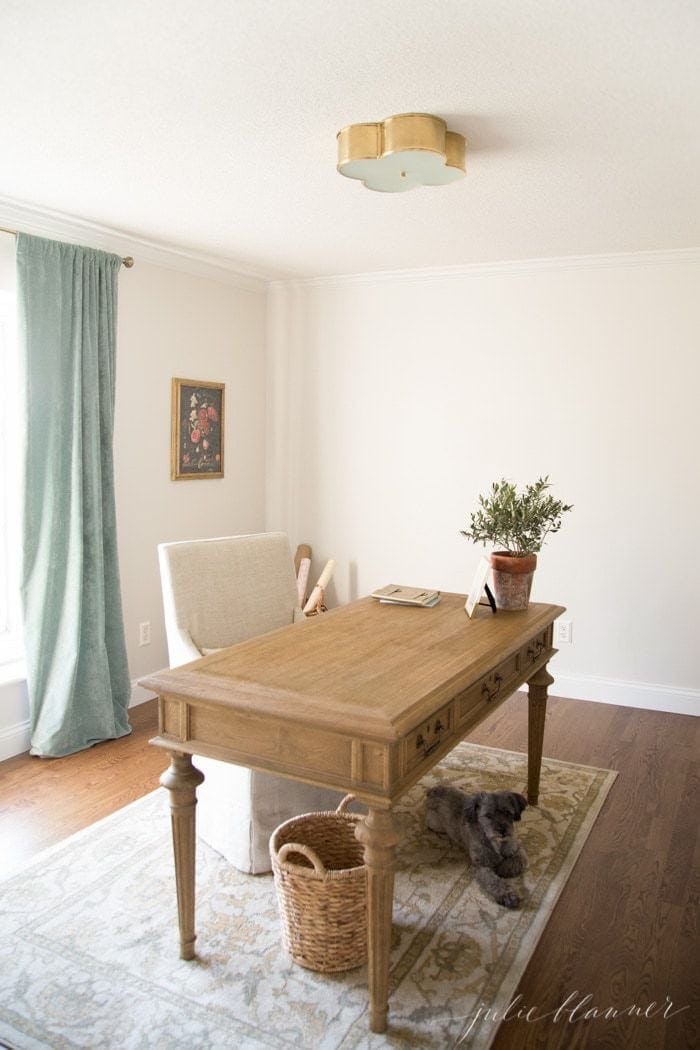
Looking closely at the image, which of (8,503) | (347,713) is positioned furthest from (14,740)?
(347,713)

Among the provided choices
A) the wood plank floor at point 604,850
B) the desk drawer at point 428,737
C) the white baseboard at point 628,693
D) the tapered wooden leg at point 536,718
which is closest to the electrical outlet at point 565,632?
the white baseboard at point 628,693

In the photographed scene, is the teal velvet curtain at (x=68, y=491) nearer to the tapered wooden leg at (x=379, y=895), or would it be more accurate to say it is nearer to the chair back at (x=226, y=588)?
the chair back at (x=226, y=588)

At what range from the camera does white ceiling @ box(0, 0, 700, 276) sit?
6.06ft

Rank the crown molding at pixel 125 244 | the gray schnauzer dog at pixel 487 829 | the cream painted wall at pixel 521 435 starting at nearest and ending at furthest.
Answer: the gray schnauzer dog at pixel 487 829 → the crown molding at pixel 125 244 → the cream painted wall at pixel 521 435

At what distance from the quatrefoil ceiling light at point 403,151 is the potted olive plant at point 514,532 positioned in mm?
1017

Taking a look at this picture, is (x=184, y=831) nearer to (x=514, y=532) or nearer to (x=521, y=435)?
(x=514, y=532)

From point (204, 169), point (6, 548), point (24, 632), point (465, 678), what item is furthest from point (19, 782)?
point (204, 169)

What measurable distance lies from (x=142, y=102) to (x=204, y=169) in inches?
23.3

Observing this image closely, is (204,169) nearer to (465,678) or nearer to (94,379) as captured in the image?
(94,379)

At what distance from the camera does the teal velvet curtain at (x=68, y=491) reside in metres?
3.50

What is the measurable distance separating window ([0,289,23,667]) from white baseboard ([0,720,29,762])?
0.93 feet

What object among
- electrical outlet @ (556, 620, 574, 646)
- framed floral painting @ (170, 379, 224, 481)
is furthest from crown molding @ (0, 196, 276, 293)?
electrical outlet @ (556, 620, 574, 646)

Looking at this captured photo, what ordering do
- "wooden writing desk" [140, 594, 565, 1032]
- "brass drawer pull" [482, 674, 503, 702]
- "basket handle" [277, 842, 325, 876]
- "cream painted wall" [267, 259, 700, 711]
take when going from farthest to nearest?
"cream painted wall" [267, 259, 700, 711] < "brass drawer pull" [482, 674, 503, 702] < "basket handle" [277, 842, 325, 876] < "wooden writing desk" [140, 594, 565, 1032]

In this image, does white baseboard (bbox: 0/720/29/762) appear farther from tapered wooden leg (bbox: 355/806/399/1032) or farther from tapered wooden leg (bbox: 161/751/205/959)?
tapered wooden leg (bbox: 355/806/399/1032)
